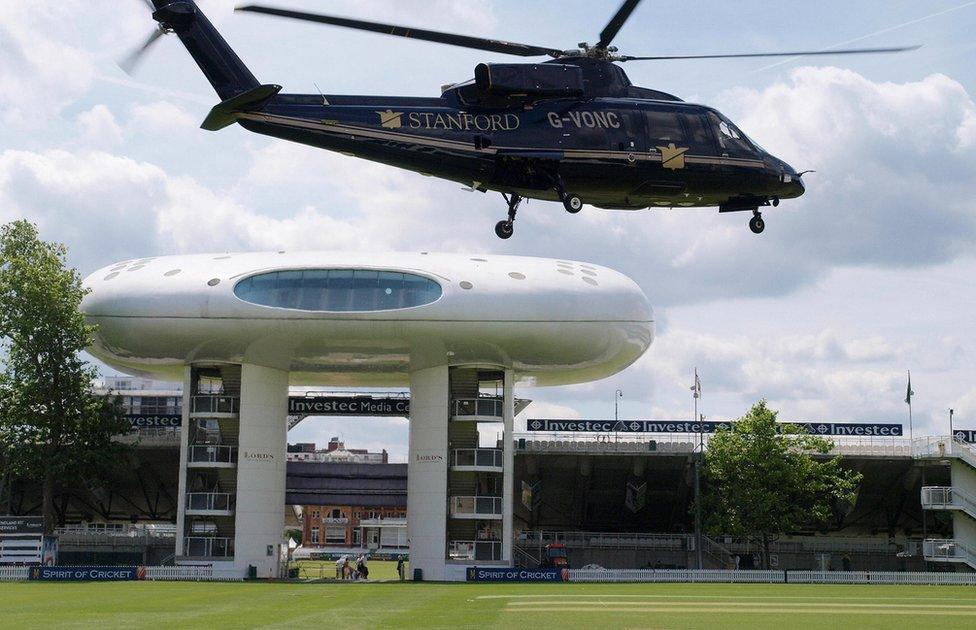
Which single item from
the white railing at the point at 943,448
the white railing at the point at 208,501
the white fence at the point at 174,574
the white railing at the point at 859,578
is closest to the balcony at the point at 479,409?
the white railing at the point at 208,501

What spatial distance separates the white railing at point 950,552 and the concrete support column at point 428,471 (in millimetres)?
29738

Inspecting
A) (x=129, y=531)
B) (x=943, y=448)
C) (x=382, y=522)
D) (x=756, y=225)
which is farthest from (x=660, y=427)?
(x=382, y=522)

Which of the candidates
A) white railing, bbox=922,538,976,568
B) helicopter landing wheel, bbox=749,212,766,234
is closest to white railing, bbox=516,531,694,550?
white railing, bbox=922,538,976,568

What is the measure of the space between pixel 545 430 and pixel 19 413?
34420mm

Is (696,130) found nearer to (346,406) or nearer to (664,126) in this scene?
(664,126)

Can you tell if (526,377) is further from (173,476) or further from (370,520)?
(370,520)

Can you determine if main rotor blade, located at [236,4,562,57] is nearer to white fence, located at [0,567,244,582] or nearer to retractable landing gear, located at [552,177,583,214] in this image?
retractable landing gear, located at [552,177,583,214]

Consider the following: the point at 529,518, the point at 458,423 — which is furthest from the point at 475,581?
the point at 529,518

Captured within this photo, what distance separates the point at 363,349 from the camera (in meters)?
73.6

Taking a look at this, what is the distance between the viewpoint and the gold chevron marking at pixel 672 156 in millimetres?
34469

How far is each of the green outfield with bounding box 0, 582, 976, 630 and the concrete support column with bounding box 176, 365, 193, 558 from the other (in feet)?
43.6

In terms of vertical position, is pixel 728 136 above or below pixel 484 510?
above

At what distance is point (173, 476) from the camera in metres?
95.1

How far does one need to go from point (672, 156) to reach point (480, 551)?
43.3 meters
